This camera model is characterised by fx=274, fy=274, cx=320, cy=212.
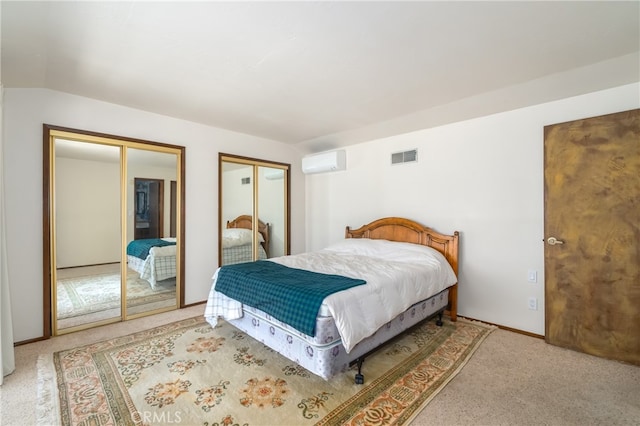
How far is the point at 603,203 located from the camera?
7.84 feet

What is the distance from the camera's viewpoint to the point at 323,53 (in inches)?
80.7

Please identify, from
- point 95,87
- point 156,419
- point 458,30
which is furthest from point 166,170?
point 458,30

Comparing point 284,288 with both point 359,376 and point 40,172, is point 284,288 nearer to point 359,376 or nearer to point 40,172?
point 359,376

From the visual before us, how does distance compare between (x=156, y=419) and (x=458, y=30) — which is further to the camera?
(x=458, y=30)

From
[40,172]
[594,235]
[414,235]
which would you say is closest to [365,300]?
[414,235]

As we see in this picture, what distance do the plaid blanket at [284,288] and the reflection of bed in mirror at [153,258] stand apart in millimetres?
1137

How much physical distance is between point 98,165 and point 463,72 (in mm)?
3804

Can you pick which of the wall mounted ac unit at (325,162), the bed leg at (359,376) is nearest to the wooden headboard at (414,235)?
the wall mounted ac unit at (325,162)

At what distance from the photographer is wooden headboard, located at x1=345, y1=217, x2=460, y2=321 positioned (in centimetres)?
322

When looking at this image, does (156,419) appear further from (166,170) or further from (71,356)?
(166,170)

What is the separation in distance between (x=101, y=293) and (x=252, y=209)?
2150 mm

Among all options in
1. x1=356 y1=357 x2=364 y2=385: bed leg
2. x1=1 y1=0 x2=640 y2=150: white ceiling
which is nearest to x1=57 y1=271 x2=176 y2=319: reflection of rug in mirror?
x1=1 y1=0 x2=640 y2=150: white ceiling

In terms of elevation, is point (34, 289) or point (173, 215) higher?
point (173, 215)

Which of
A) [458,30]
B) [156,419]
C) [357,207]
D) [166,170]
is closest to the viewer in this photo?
[156,419]
